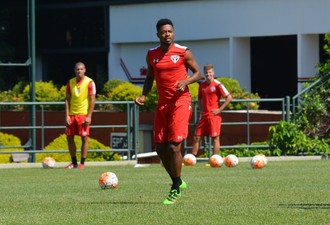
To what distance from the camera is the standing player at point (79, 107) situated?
22.0 meters

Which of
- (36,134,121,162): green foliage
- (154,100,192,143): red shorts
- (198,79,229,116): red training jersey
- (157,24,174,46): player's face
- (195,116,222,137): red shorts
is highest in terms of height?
(157,24,174,46): player's face

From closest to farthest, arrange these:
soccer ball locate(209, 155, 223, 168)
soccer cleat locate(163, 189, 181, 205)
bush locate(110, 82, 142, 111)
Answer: soccer cleat locate(163, 189, 181, 205)
soccer ball locate(209, 155, 223, 168)
bush locate(110, 82, 142, 111)

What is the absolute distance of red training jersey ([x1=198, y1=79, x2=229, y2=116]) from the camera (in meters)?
23.1

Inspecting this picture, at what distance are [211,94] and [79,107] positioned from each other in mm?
2838

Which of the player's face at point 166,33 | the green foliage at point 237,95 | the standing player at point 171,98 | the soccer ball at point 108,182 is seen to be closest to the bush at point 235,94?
the green foliage at point 237,95

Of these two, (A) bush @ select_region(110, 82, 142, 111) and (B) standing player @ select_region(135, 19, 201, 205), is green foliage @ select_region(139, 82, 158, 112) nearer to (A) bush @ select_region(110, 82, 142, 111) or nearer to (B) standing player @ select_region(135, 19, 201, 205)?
(A) bush @ select_region(110, 82, 142, 111)

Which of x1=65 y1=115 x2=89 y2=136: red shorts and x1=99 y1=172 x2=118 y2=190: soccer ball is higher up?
x1=65 y1=115 x2=89 y2=136: red shorts

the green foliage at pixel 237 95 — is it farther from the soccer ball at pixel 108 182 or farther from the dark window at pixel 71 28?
the soccer ball at pixel 108 182

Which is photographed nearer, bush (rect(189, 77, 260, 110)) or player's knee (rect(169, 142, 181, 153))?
player's knee (rect(169, 142, 181, 153))

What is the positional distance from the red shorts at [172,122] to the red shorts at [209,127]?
8930mm

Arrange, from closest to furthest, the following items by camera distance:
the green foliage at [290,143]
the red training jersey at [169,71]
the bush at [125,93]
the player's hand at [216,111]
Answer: the red training jersey at [169,71] → the player's hand at [216,111] → the green foliage at [290,143] → the bush at [125,93]

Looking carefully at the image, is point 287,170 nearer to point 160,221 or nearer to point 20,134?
point 160,221

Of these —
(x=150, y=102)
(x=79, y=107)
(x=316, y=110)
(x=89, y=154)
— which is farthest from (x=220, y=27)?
(x=79, y=107)

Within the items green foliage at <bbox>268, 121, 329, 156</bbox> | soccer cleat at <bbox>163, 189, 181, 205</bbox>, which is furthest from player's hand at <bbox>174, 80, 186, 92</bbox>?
green foliage at <bbox>268, 121, 329, 156</bbox>
